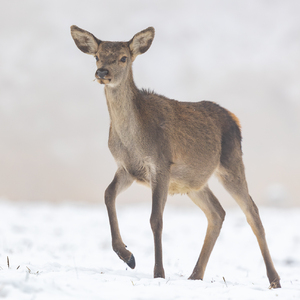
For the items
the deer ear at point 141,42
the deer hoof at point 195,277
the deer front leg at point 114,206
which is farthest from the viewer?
the deer hoof at point 195,277

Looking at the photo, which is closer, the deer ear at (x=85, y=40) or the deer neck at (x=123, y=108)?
the deer neck at (x=123, y=108)

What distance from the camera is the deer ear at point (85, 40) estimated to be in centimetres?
718

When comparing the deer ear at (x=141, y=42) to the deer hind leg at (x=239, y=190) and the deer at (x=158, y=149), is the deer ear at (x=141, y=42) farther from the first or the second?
the deer hind leg at (x=239, y=190)

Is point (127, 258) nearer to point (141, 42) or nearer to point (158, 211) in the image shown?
point (158, 211)

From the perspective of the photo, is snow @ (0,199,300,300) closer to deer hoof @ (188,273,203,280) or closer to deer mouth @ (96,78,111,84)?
deer hoof @ (188,273,203,280)

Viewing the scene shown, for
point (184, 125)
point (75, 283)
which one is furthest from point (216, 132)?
point (75, 283)

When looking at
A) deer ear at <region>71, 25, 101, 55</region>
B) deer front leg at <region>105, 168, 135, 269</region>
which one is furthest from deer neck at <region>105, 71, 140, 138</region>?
deer ear at <region>71, 25, 101, 55</region>

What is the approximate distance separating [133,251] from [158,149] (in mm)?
6974

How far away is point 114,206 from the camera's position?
22.8ft

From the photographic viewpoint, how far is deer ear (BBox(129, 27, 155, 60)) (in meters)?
7.16

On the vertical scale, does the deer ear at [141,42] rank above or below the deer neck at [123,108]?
above

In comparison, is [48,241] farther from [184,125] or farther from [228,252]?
[184,125]

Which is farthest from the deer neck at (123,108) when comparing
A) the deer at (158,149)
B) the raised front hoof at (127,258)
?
the raised front hoof at (127,258)

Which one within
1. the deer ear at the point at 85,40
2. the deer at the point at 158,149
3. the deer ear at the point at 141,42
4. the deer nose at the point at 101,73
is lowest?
the deer at the point at 158,149
